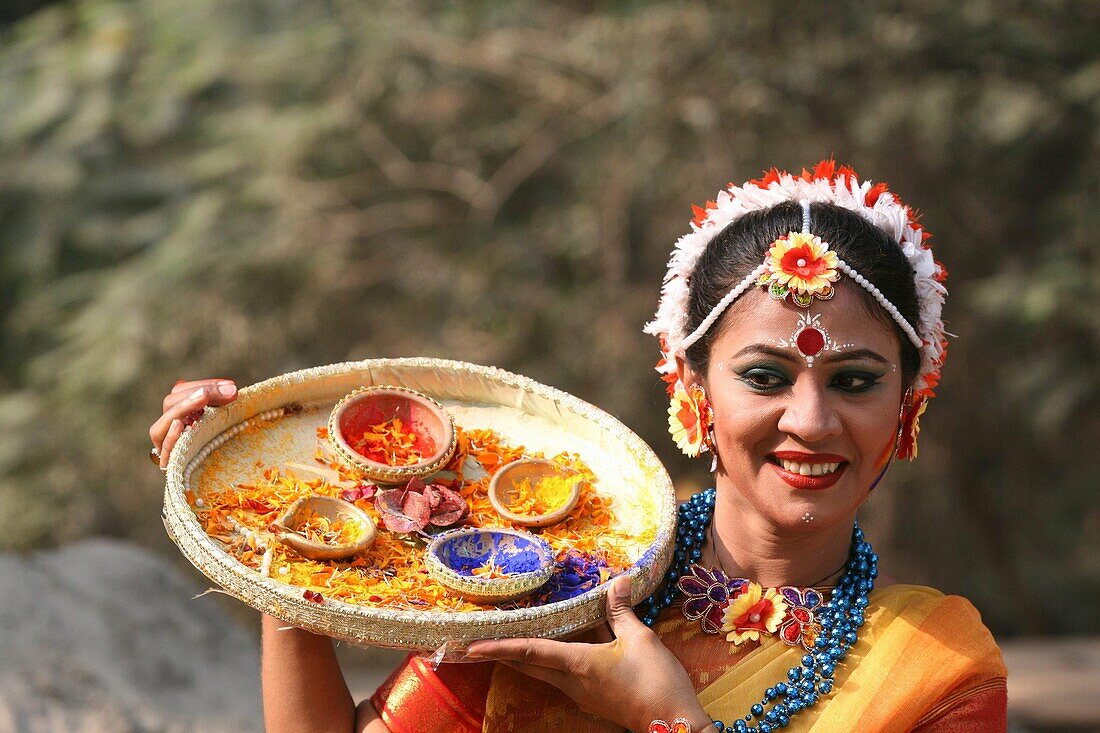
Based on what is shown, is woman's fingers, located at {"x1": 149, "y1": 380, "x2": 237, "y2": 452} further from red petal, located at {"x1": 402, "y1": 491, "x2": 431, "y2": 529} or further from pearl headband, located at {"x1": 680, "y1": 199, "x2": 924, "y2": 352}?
pearl headband, located at {"x1": 680, "y1": 199, "x2": 924, "y2": 352}

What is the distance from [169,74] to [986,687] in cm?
764

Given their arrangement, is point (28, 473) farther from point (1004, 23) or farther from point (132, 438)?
point (1004, 23)

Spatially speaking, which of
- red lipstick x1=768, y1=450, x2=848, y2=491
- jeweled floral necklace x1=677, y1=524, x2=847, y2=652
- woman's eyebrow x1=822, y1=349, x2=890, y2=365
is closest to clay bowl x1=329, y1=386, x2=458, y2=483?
jeweled floral necklace x1=677, y1=524, x2=847, y2=652

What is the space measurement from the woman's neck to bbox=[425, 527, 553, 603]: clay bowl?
462 millimetres

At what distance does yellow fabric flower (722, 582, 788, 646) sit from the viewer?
237cm

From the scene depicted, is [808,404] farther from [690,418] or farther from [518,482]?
[518,482]

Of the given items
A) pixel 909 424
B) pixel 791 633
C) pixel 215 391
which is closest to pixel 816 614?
pixel 791 633

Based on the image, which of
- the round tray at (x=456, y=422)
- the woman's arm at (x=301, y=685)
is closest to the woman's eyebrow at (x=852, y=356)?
the round tray at (x=456, y=422)

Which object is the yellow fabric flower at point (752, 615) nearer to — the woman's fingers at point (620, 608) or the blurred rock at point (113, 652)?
the woman's fingers at point (620, 608)

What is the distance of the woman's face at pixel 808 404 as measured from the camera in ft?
7.27

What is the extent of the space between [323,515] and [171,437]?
344mm

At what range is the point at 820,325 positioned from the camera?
222 cm

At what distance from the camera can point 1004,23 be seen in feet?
23.6

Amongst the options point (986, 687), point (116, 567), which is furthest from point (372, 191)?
point (986, 687)
